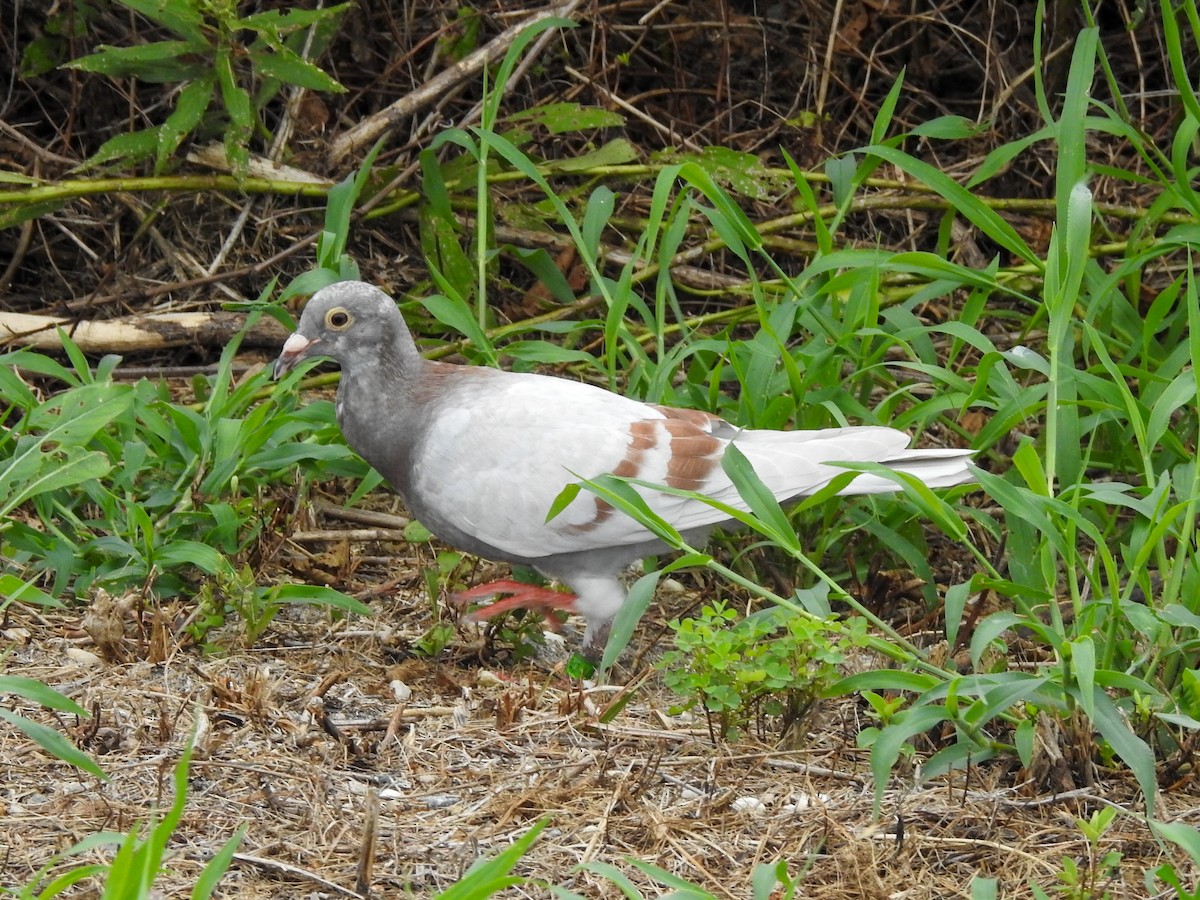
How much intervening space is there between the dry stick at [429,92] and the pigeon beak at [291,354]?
5.84ft

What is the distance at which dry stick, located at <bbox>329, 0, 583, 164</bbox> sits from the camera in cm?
535

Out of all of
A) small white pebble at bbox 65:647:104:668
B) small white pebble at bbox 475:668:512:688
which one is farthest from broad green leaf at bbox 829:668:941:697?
small white pebble at bbox 65:647:104:668

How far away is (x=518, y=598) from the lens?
12.0 feet

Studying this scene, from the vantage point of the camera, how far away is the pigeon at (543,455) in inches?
141

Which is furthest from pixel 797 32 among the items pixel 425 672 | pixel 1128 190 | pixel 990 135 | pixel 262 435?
pixel 425 672

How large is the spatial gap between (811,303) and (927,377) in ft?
2.31

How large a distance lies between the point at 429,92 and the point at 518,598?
2442 millimetres

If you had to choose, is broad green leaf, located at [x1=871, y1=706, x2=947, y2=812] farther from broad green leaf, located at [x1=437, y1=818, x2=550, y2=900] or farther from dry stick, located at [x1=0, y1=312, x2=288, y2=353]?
dry stick, located at [x1=0, y1=312, x2=288, y2=353]

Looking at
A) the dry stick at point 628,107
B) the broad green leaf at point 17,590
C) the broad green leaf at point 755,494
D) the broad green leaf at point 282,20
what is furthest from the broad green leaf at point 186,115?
the broad green leaf at point 755,494

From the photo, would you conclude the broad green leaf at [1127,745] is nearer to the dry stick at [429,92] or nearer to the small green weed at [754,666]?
the small green weed at [754,666]

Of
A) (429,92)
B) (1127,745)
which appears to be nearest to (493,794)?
(1127,745)

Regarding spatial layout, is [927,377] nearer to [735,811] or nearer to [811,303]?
[811,303]

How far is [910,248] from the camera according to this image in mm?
5664

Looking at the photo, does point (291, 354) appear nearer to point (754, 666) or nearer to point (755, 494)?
point (755, 494)
